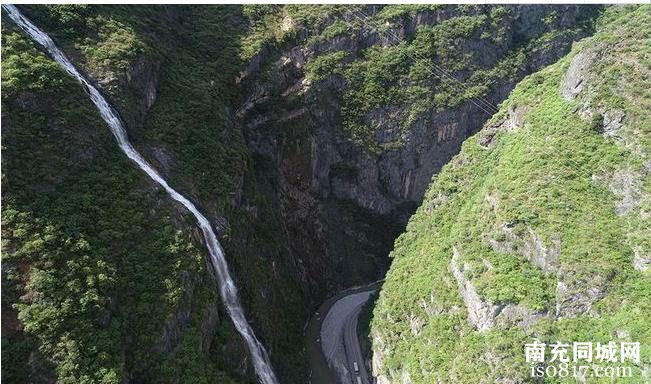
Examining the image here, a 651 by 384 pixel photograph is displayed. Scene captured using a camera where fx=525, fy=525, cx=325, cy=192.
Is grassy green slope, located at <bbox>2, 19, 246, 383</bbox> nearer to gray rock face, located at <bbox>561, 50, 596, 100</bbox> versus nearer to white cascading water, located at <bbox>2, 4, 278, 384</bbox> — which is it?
white cascading water, located at <bbox>2, 4, 278, 384</bbox>

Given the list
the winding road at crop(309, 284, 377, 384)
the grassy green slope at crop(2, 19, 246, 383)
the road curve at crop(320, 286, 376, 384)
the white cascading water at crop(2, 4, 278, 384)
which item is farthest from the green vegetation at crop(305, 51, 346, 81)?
the grassy green slope at crop(2, 19, 246, 383)

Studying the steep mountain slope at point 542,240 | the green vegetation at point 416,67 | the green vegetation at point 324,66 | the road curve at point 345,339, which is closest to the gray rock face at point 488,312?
the steep mountain slope at point 542,240

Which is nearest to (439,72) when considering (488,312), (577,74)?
(577,74)

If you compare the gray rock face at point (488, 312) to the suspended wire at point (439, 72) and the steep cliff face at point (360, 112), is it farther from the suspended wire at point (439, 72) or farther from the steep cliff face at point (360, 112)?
the suspended wire at point (439, 72)

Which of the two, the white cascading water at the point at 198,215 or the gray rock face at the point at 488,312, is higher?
the white cascading water at the point at 198,215

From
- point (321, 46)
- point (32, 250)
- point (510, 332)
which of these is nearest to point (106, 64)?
point (32, 250)

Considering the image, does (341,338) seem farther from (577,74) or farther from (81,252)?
(577,74)

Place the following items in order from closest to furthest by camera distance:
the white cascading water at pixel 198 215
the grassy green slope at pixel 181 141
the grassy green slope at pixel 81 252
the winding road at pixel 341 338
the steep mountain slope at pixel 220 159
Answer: the grassy green slope at pixel 81 252, the steep mountain slope at pixel 220 159, the grassy green slope at pixel 181 141, the white cascading water at pixel 198 215, the winding road at pixel 341 338
